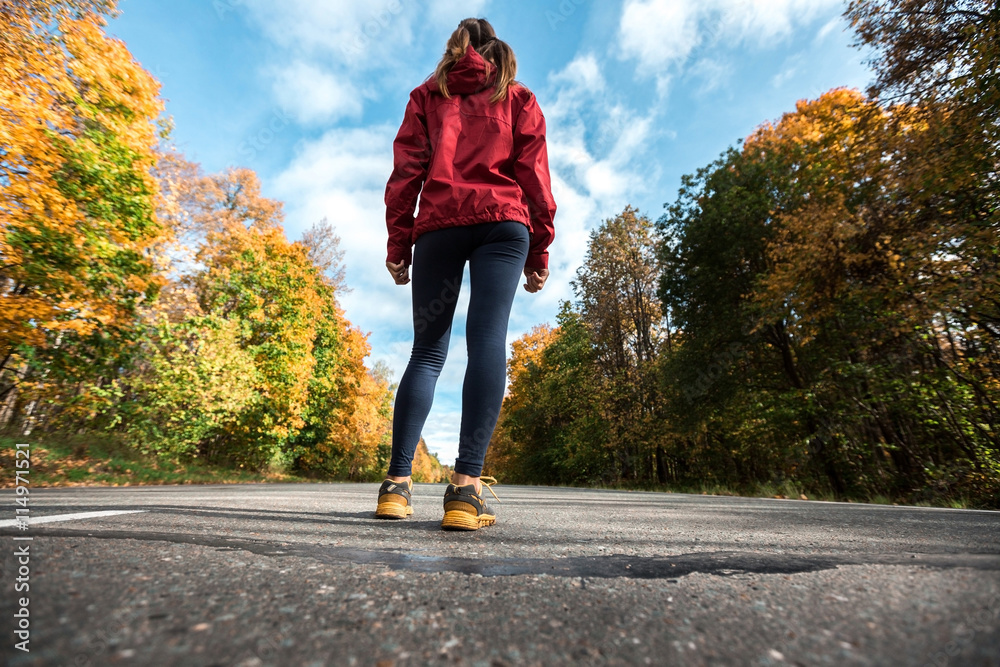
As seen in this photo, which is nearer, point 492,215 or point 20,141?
point 492,215

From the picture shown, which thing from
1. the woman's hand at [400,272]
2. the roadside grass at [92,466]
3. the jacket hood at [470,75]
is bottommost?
the roadside grass at [92,466]

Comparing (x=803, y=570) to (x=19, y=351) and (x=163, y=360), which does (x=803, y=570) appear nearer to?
(x=19, y=351)

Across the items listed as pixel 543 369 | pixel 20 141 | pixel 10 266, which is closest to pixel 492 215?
pixel 20 141

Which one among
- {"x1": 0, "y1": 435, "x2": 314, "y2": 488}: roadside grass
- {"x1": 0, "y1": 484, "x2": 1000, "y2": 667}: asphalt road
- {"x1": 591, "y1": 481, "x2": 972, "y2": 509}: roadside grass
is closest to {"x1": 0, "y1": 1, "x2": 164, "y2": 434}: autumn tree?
{"x1": 0, "y1": 435, "x2": 314, "y2": 488}: roadside grass

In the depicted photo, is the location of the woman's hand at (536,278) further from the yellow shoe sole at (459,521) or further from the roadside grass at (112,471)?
the roadside grass at (112,471)

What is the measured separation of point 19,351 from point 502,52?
998 centimetres

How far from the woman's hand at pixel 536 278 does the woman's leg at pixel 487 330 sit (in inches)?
17.3

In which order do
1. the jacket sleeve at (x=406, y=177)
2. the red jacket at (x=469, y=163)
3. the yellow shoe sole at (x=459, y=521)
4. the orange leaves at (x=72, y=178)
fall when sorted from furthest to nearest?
1. the orange leaves at (x=72, y=178)
2. the jacket sleeve at (x=406, y=177)
3. the red jacket at (x=469, y=163)
4. the yellow shoe sole at (x=459, y=521)

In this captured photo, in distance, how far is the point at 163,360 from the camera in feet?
35.5

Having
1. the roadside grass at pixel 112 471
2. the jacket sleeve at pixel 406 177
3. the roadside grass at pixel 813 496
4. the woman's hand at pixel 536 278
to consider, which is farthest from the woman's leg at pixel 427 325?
the roadside grass at pixel 112 471

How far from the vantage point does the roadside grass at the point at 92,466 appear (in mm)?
7391

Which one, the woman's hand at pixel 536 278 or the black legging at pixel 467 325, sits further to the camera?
the woman's hand at pixel 536 278

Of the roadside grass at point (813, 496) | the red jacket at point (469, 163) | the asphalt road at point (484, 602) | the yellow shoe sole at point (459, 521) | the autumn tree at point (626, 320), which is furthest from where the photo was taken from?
the autumn tree at point (626, 320)

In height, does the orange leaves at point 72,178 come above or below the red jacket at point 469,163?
above
